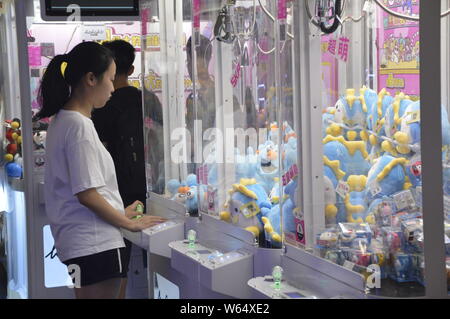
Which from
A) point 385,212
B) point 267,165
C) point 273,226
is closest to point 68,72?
point 267,165

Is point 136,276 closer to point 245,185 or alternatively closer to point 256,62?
point 245,185

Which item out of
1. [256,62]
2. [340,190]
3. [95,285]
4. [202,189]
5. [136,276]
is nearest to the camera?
[340,190]

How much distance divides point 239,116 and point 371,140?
828mm

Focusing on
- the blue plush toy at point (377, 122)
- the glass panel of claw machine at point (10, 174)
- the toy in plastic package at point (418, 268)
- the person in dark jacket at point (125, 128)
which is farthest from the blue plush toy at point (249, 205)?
the glass panel of claw machine at point (10, 174)

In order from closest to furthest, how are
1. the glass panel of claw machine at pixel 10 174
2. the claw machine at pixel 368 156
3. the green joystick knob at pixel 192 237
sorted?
the claw machine at pixel 368 156 < the green joystick knob at pixel 192 237 < the glass panel of claw machine at pixel 10 174

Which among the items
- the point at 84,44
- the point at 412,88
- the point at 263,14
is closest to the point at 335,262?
the point at 412,88

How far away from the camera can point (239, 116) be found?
10.8 ft

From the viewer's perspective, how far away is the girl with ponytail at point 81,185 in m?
2.81

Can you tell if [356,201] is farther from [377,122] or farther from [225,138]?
[225,138]

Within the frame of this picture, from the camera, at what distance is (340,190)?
2.62 m

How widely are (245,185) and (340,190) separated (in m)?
0.65

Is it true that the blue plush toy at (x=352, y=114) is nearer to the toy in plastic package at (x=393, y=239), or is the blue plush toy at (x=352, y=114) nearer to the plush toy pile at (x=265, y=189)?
the plush toy pile at (x=265, y=189)

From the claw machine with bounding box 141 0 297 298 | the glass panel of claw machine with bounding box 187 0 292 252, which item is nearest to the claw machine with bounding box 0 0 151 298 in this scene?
the claw machine with bounding box 141 0 297 298

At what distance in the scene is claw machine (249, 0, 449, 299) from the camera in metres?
2.27
